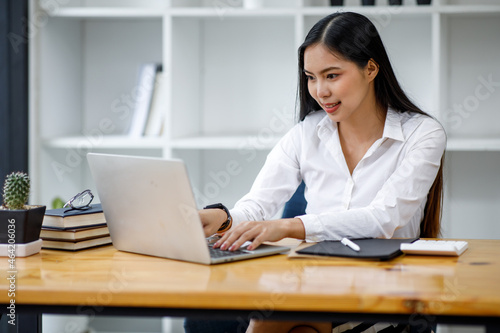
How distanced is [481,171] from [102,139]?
66.7 inches

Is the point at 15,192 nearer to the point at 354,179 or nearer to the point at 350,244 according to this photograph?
the point at 350,244

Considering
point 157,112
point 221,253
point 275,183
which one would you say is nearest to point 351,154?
point 275,183

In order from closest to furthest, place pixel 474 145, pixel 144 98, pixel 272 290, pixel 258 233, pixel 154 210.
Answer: pixel 272 290, pixel 154 210, pixel 258 233, pixel 474 145, pixel 144 98

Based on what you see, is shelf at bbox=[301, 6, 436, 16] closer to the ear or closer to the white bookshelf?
the white bookshelf

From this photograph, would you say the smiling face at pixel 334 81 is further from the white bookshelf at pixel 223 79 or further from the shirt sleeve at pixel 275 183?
the white bookshelf at pixel 223 79

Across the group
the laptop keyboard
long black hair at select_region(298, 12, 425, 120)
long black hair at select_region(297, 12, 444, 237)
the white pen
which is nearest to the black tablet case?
the white pen

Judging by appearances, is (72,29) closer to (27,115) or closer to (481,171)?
(27,115)

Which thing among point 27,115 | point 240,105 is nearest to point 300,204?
point 240,105

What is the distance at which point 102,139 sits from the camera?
9.04 ft

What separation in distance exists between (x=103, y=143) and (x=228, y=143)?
54cm

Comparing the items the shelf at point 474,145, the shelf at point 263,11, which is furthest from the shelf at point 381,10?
the shelf at point 474,145

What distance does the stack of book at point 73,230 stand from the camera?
1487 mm

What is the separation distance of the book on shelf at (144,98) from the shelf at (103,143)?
0.07 meters

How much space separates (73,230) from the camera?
1480 millimetres
